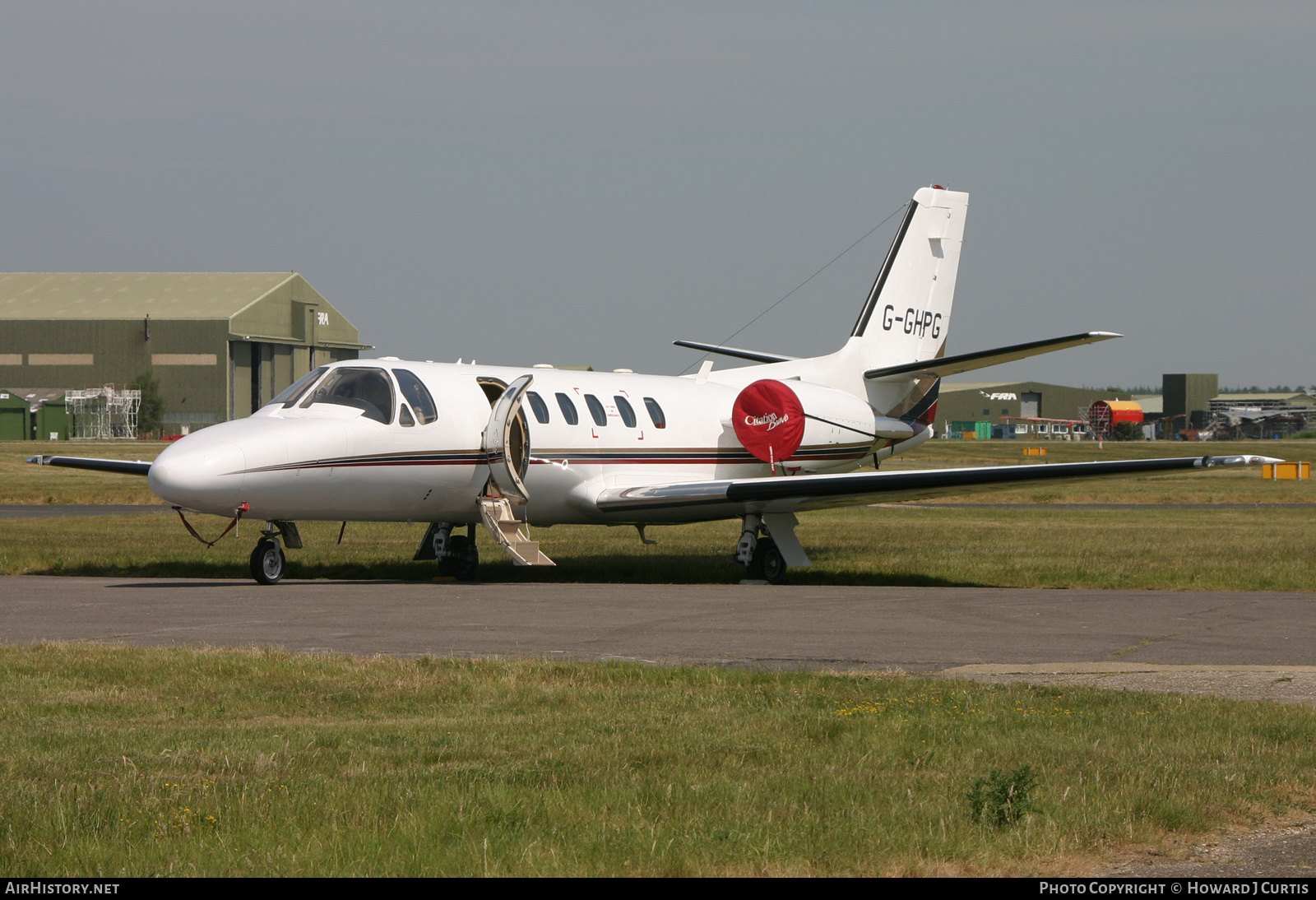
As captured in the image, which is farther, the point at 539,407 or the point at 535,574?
the point at 535,574

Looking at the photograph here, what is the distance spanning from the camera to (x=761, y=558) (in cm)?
2120

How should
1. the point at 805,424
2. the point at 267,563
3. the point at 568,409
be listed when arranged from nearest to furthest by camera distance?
1. the point at 267,563
2. the point at 568,409
3. the point at 805,424

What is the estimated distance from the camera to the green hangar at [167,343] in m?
102

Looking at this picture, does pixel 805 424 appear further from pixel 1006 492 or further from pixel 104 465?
pixel 1006 492

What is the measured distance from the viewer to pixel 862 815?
613cm

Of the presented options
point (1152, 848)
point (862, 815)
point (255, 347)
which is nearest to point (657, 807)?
point (862, 815)

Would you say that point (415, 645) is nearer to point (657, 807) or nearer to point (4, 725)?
point (4, 725)

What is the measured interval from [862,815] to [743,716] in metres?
2.44

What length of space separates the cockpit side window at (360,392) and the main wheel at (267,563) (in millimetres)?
1895

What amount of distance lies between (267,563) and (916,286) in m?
13.9

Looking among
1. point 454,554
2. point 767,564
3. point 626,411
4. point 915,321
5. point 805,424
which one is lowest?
point 767,564
